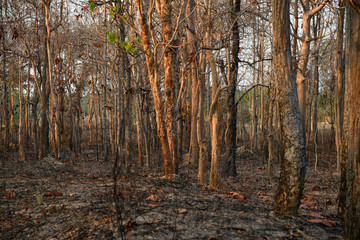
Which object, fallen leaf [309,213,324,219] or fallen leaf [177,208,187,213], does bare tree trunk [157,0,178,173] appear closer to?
fallen leaf [177,208,187,213]

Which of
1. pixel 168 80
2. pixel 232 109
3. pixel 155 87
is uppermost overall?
pixel 168 80

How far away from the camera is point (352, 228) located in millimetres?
3129

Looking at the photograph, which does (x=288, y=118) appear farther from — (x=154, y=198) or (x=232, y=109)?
(x=232, y=109)

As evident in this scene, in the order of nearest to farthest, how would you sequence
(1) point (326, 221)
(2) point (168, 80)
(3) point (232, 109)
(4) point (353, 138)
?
1. (4) point (353, 138)
2. (1) point (326, 221)
3. (2) point (168, 80)
4. (3) point (232, 109)

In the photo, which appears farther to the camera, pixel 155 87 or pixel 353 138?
pixel 155 87

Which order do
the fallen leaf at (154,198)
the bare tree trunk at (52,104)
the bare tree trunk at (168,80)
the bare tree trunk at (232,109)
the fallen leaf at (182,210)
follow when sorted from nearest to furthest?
the fallen leaf at (182,210) → the fallen leaf at (154,198) → the bare tree trunk at (168,80) → the bare tree trunk at (232,109) → the bare tree trunk at (52,104)

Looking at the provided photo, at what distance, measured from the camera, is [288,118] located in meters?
3.91

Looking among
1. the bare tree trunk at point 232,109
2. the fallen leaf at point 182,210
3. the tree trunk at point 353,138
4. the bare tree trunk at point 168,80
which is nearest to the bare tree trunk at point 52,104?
the bare tree trunk at point 168,80

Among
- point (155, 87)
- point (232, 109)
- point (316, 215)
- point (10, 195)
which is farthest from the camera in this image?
point (232, 109)

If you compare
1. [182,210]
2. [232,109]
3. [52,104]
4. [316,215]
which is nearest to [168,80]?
[182,210]

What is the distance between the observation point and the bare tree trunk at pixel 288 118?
383 centimetres

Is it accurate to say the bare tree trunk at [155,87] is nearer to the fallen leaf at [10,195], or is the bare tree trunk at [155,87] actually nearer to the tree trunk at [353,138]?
the fallen leaf at [10,195]

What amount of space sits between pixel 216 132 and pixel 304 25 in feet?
19.4

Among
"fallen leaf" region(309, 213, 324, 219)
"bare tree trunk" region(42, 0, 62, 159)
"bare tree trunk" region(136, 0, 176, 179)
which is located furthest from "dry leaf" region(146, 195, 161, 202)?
"bare tree trunk" region(42, 0, 62, 159)
